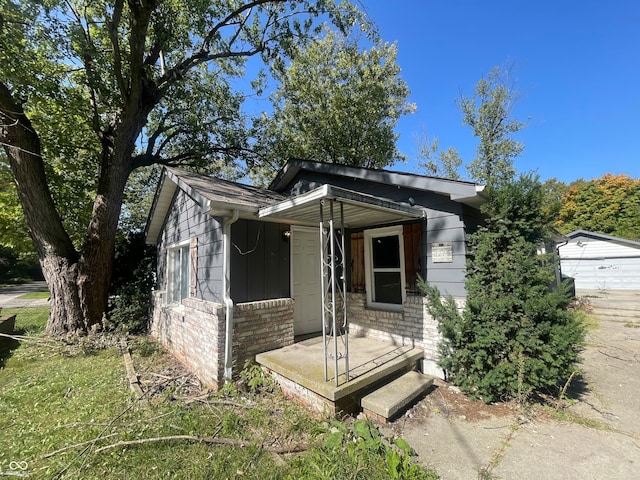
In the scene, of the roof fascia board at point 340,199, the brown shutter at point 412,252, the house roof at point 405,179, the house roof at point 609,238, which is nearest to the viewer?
the roof fascia board at point 340,199

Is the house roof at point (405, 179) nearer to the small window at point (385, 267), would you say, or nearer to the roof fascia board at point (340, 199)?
the roof fascia board at point (340, 199)

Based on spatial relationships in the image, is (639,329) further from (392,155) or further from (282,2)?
(282,2)

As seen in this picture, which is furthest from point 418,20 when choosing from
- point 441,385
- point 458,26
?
point 441,385

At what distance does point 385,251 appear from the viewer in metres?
6.04

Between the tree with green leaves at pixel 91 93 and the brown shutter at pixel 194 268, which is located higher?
the tree with green leaves at pixel 91 93

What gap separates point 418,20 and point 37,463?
42.7ft

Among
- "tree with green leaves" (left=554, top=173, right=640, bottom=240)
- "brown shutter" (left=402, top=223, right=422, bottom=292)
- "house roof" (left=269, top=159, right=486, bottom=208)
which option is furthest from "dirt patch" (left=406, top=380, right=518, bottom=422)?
"tree with green leaves" (left=554, top=173, right=640, bottom=240)

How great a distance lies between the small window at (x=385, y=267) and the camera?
18.9ft

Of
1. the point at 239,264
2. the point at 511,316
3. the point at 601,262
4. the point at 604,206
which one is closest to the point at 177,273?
the point at 239,264

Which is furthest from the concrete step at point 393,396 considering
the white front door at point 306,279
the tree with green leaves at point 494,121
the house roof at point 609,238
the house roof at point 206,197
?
the house roof at point 609,238

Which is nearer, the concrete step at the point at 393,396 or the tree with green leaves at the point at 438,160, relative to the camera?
the concrete step at the point at 393,396

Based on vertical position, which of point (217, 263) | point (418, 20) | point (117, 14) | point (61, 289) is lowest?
point (61, 289)

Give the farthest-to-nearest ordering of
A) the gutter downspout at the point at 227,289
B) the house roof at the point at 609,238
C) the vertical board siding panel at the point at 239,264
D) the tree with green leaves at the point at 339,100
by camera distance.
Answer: the tree with green leaves at the point at 339,100
the house roof at the point at 609,238
the vertical board siding panel at the point at 239,264
the gutter downspout at the point at 227,289

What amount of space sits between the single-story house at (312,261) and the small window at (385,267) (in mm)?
22
